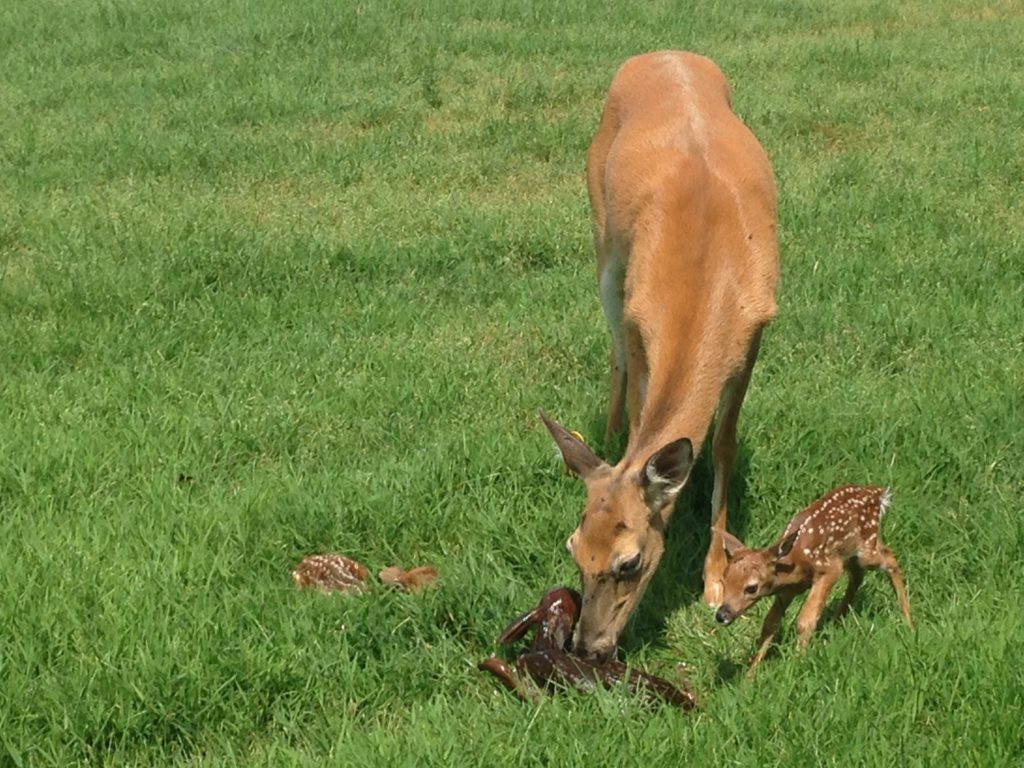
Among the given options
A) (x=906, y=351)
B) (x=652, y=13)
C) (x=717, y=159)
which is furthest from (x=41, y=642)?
(x=652, y=13)

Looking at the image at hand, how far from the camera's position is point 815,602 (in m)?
4.42

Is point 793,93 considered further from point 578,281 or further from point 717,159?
point 717,159

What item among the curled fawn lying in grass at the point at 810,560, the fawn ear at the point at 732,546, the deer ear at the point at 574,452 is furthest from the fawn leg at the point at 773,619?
the deer ear at the point at 574,452

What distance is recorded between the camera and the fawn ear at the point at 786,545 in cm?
429

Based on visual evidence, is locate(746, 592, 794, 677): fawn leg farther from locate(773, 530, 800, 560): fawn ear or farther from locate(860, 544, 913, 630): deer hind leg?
locate(860, 544, 913, 630): deer hind leg

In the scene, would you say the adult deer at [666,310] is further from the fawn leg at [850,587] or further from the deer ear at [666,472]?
the fawn leg at [850,587]

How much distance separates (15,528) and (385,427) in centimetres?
168

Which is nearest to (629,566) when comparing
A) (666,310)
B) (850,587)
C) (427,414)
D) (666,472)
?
(666,472)

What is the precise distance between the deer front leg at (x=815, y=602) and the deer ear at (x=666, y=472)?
20.2 inches

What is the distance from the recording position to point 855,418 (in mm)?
5926

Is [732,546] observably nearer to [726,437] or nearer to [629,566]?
[629,566]

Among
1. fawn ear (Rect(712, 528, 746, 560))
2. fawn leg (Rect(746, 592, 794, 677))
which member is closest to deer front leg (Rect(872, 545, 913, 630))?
fawn leg (Rect(746, 592, 794, 677))

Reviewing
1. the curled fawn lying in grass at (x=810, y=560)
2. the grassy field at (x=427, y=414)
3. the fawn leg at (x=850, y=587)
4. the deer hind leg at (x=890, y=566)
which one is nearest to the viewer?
the grassy field at (x=427, y=414)

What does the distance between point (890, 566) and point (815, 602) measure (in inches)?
12.5
